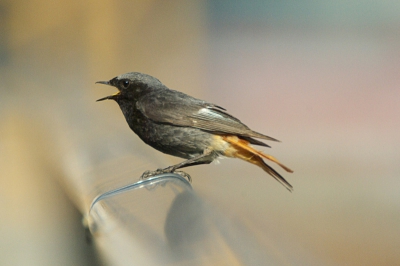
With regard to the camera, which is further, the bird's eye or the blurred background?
the blurred background

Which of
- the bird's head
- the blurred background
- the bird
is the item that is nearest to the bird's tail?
the bird

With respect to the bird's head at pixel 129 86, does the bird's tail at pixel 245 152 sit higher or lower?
lower

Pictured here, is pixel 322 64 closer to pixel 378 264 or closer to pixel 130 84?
pixel 378 264

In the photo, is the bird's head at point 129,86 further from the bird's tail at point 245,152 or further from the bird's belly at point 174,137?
the bird's tail at point 245,152

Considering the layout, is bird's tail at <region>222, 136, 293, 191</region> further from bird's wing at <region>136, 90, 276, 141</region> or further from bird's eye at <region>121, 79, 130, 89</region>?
bird's eye at <region>121, 79, 130, 89</region>

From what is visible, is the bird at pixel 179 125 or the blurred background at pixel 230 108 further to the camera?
the blurred background at pixel 230 108

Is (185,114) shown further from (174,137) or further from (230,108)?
(230,108)

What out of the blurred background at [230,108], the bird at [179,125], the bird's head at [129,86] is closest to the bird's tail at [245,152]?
the bird at [179,125]
